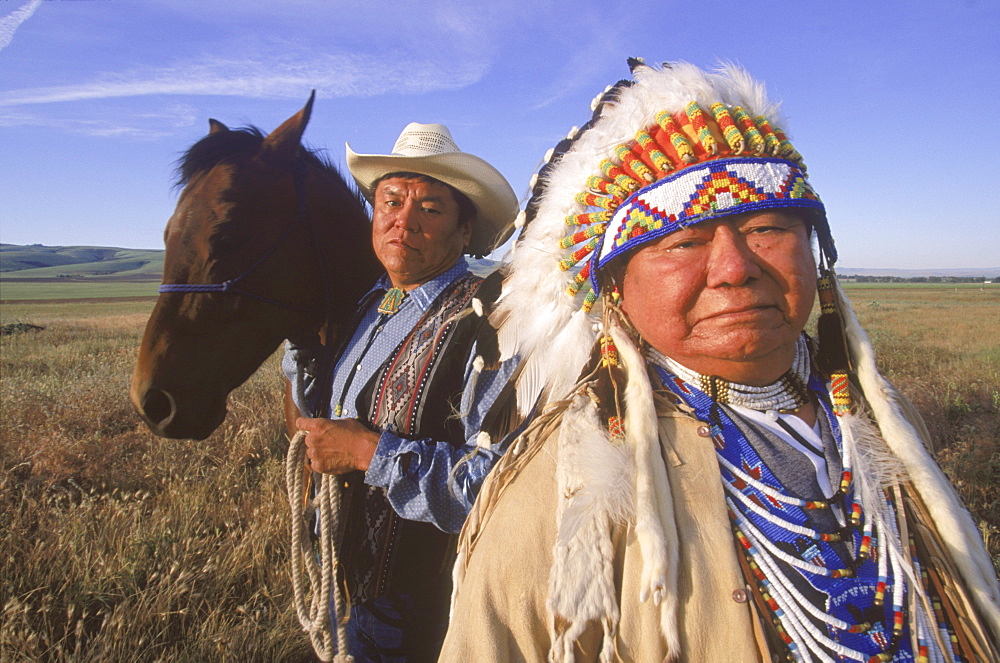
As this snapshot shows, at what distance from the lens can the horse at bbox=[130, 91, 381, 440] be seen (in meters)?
2.16

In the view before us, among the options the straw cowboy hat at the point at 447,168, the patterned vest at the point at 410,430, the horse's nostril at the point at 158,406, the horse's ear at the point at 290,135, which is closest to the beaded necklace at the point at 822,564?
the patterned vest at the point at 410,430

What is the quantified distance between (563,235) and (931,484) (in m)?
1.08

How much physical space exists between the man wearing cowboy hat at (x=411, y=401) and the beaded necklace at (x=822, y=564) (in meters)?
0.73

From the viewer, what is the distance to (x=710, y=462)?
131cm

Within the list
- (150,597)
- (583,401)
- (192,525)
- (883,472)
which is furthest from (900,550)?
(192,525)

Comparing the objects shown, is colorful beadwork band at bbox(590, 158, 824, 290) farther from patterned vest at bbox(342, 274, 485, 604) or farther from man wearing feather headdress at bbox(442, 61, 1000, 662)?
patterned vest at bbox(342, 274, 485, 604)

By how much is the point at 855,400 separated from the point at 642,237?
749 mm

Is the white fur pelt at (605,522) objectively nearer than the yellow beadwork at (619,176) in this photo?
Yes

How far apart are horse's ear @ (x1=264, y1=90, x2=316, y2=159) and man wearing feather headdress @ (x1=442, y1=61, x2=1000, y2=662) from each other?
57.9 inches

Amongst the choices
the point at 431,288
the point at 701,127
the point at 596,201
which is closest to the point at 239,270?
the point at 431,288

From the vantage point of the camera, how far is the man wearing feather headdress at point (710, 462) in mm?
1176

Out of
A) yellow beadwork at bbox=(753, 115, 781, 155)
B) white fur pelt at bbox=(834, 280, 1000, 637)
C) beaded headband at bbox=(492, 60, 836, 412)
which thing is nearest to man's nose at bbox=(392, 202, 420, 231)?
beaded headband at bbox=(492, 60, 836, 412)

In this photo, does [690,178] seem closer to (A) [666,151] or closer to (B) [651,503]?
(A) [666,151]

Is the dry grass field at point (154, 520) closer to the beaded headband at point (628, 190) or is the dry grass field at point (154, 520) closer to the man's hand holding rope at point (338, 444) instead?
the man's hand holding rope at point (338, 444)
